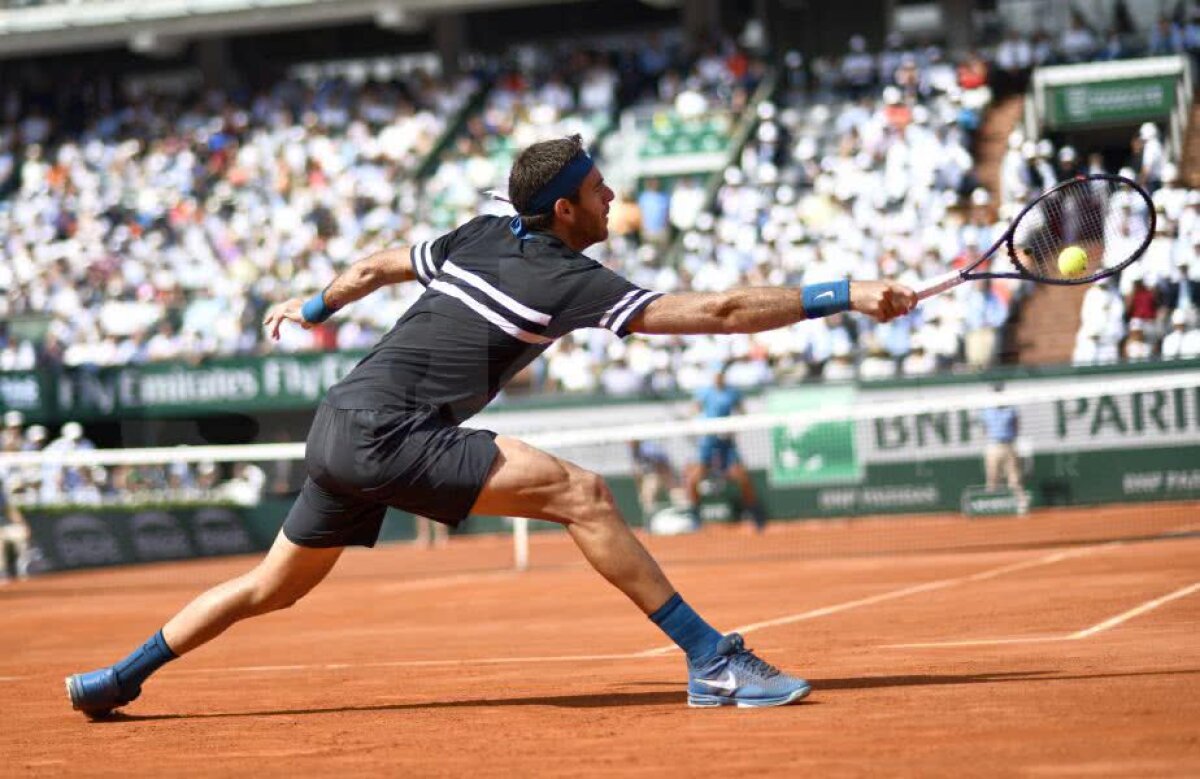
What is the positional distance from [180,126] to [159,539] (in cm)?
1393

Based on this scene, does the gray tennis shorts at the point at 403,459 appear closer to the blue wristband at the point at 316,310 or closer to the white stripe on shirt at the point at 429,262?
the white stripe on shirt at the point at 429,262

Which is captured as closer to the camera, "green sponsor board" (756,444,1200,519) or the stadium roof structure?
"green sponsor board" (756,444,1200,519)

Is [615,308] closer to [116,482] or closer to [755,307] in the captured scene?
[755,307]

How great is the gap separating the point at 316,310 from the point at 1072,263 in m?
2.90

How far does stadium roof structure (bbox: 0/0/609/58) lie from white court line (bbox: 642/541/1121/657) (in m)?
20.1

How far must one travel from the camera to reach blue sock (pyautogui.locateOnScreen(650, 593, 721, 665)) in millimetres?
6223

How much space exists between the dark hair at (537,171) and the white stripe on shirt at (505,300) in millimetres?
274

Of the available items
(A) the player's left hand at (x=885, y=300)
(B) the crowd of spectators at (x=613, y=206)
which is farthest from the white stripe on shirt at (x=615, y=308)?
(B) the crowd of spectators at (x=613, y=206)

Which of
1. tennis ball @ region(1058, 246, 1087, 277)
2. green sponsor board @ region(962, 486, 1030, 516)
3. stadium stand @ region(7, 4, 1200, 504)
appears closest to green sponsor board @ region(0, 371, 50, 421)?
stadium stand @ region(7, 4, 1200, 504)

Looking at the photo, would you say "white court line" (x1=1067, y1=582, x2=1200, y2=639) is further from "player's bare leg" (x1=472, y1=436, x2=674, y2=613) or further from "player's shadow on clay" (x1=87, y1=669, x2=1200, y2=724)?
"player's bare leg" (x1=472, y1=436, x2=674, y2=613)

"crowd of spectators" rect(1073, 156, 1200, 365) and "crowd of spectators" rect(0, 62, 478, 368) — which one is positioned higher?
"crowd of spectators" rect(0, 62, 478, 368)

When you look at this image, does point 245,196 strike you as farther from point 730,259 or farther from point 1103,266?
point 1103,266

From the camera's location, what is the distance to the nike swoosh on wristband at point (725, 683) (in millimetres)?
6215

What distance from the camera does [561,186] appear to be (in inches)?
245
